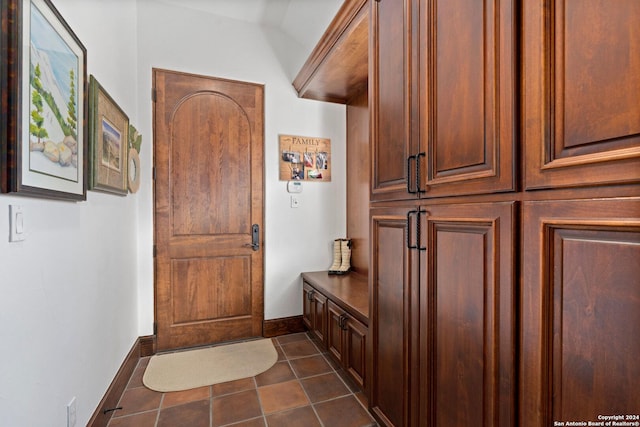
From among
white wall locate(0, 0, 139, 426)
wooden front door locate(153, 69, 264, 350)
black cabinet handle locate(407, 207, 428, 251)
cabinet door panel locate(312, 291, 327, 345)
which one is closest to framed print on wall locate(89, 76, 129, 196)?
white wall locate(0, 0, 139, 426)

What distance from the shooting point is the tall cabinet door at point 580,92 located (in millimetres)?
633

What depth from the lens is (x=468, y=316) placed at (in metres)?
1.01

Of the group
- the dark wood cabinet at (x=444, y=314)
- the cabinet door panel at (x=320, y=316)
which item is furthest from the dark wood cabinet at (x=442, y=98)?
the cabinet door panel at (x=320, y=316)

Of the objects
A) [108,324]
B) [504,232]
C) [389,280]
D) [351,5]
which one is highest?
[351,5]

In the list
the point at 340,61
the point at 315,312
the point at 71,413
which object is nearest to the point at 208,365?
the point at 315,312

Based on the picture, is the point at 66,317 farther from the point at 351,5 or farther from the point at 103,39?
the point at 351,5

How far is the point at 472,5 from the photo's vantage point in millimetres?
985

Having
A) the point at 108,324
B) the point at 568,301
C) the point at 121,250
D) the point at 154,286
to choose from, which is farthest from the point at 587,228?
the point at 154,286

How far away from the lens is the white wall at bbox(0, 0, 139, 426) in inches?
37.5

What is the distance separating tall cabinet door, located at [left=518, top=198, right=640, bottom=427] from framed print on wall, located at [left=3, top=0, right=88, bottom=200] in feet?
5.14

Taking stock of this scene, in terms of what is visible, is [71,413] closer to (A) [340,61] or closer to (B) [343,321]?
(B) [343,321]

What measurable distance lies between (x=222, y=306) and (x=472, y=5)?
2.73 metres

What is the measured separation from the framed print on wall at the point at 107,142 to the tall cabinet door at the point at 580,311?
6.20ft

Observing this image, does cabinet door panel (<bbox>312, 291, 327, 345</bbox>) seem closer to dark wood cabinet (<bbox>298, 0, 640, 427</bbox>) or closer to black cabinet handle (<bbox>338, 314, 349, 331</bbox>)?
black cabinet handle (<bbox>338, 314, 349, 331</bbox>)
